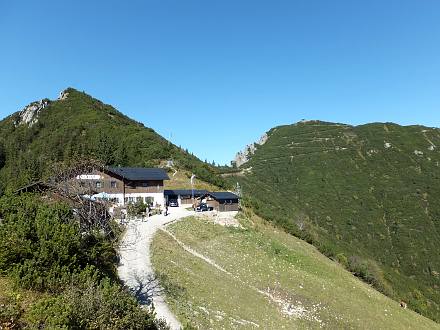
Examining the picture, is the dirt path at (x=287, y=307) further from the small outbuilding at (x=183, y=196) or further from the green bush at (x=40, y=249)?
the small outbuilding at (x=183, y=196)

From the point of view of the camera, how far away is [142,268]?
32875mm

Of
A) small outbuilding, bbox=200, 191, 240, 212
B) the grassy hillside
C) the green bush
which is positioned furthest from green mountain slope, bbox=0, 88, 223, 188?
the green bush

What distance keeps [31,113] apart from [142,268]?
158m

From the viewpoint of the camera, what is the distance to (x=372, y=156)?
187 metres

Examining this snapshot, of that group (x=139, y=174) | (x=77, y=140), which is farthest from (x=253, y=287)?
(x=77, y=140)

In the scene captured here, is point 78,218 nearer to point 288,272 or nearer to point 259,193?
point 288,272

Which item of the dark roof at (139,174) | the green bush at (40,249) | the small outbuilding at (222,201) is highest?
the dark roof at (139,174)

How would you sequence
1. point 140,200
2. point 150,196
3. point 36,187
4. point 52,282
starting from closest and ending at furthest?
point 52,282 < point 36,187 < point 140,200 < point 150,196

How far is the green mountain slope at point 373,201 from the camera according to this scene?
4584 inches

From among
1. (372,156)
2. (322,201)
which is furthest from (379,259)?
(372,156)

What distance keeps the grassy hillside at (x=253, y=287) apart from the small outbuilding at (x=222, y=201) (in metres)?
16.1

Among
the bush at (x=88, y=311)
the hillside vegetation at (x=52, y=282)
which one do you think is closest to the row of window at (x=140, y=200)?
the hillside vegetation at (x=52, y=282)

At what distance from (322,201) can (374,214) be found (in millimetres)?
19242

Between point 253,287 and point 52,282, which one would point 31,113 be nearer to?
point 253,287
